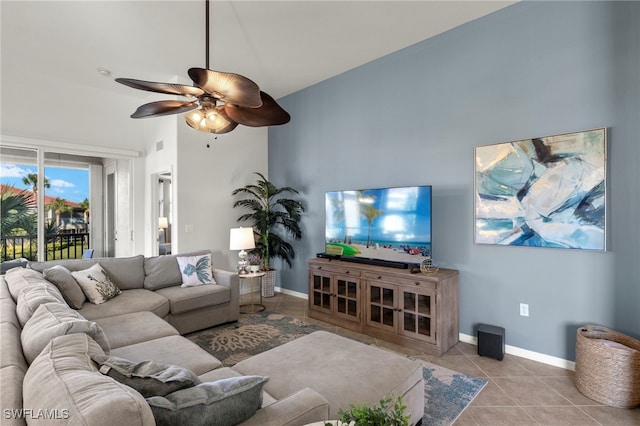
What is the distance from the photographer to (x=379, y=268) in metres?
3.33

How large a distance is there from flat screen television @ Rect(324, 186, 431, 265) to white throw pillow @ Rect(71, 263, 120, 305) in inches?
96.8

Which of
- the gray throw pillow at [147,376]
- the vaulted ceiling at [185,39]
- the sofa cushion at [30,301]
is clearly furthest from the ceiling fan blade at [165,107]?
the gray throw pillow at [147,376]

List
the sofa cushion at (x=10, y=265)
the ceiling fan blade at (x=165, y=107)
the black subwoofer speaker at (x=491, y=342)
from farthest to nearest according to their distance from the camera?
the sofa cushion at (x=10, y=265)
the black subwoofer speaker at (x=491, y=342)
the ceiling fan blade at (x=165, y=107)

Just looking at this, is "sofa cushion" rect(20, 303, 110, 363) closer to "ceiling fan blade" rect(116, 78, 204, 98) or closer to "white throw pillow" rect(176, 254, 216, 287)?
"ceiling fan blade" rect(116, 78, 204, 98)

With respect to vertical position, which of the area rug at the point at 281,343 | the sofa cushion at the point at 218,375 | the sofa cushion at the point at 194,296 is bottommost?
the area rug at the point at 281,343

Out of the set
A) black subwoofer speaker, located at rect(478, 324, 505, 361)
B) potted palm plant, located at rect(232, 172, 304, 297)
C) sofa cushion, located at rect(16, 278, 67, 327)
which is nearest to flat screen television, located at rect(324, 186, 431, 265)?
black subwoofer speaker, located at rect(478, 324, 505, 361)

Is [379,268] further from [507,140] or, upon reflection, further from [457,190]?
[507,140]

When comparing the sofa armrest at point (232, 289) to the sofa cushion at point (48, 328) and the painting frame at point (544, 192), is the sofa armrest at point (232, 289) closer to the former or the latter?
the sofa cushion at point (48, 328)

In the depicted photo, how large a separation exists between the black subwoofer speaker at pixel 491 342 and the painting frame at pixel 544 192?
0.82m

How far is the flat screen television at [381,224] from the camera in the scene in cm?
320

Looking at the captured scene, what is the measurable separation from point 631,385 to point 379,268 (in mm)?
2003

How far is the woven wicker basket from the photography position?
204cm

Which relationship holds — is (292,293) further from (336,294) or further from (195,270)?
(195,270)

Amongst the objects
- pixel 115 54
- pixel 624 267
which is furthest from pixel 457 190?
pixel 115 54
